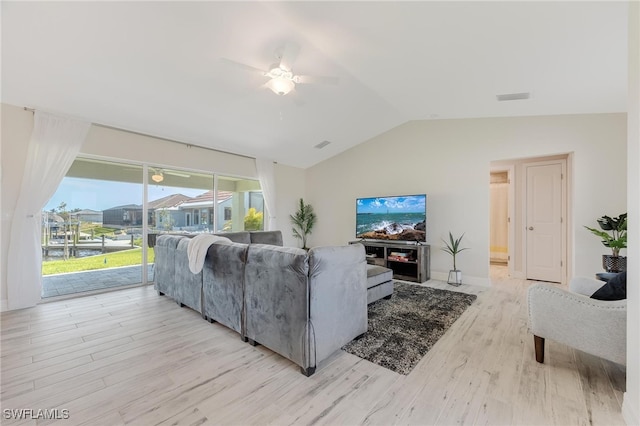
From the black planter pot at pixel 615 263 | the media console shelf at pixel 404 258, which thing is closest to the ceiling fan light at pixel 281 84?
the media console shelf at pixel 404 258

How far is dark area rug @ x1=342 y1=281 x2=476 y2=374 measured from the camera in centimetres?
214

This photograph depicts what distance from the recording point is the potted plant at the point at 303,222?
22.2ft

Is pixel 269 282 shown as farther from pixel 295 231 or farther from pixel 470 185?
pixel 295 231

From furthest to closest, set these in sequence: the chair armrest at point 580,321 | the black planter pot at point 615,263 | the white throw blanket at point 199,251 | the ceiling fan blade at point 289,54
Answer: the black planter pot at point 615,263 < the white throw blanket at point 199,251 < the ceiling fan blade at point 289,54 < the chair armrest at point 580,321

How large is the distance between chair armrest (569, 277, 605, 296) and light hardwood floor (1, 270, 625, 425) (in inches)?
23.5

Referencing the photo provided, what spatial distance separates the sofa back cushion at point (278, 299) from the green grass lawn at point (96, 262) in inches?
127

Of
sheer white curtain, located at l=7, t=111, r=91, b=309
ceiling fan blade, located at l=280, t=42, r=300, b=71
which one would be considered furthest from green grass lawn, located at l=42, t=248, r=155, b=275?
ceiling fan blade, located at l=280, t=42, r=300, b=71

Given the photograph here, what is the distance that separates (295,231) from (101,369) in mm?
4972

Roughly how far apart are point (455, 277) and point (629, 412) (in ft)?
10.0

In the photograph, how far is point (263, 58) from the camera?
9.68ft

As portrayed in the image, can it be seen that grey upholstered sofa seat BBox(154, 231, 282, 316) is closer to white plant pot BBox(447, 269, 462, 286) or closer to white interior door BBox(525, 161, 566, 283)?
white plant pot BBox(447, 269, 462, 286)

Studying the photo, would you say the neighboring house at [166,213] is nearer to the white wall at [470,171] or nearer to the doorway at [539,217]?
the white wall at [470,171]

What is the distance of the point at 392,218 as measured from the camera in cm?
504

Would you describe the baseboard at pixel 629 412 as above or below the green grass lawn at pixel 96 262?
below
